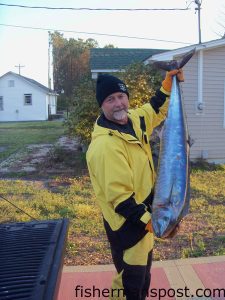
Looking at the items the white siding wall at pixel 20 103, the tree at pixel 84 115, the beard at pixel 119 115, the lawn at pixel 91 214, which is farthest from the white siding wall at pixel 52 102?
the beard at pixel 119 115

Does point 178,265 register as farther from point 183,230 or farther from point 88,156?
point 88,156

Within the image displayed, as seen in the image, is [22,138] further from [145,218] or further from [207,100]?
[145,218]

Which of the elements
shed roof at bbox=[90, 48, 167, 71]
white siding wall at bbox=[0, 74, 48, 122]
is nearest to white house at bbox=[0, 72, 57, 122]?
white siding wall at bbox=[0, 74, 48, 122]

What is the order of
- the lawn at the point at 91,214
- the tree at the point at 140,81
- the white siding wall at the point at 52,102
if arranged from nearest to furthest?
the lawn at the point at 91,214 → the tree at the point at 140,81 → the white siding wall at the point at 52,102

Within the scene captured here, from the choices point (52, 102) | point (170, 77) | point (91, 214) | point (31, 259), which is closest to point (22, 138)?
point (91, 214)

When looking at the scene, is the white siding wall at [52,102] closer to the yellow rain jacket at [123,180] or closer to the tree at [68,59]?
the tree at [68,59]

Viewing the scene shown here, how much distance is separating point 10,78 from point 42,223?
4104 cm

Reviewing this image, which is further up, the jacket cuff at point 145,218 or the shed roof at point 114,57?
the shed roof at point 114,57

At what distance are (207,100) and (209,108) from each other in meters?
0.21

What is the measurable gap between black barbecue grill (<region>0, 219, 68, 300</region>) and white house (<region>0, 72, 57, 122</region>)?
128 ft

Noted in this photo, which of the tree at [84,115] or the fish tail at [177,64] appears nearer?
the fish tail at [177,64]

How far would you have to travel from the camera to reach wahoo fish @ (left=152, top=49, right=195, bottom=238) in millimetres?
2339

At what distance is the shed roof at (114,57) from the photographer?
15.0 metres

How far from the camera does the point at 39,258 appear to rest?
2.78m
